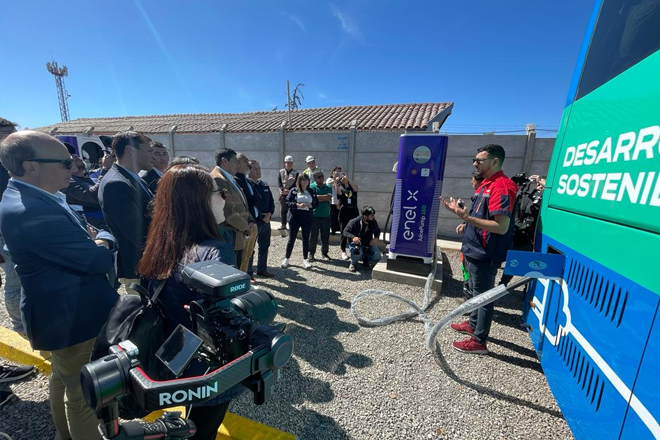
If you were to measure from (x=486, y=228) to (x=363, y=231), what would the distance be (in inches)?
126

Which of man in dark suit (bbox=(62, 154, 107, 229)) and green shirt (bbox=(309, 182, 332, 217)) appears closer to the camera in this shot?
man in dark suit (bbox=(62, 154, 107, 229))

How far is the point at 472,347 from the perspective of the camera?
9.79 ft

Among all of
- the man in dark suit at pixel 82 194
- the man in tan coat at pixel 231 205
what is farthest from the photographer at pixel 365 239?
the man in dark suit at pixel 82 194

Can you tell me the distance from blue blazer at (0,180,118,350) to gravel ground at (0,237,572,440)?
3.79 feet

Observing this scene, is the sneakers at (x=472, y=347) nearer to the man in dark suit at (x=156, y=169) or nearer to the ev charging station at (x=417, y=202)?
the ev charging station at (x=417, y=202)

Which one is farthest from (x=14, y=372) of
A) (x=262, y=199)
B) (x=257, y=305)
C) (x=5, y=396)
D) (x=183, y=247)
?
(x=262, y=199)

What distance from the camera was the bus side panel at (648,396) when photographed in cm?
107

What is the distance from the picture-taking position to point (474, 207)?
2.92 metres

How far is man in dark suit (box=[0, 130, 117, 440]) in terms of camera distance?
1410 millimetres

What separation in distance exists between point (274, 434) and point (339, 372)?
2.81ft

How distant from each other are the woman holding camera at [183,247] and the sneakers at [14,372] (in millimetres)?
2274

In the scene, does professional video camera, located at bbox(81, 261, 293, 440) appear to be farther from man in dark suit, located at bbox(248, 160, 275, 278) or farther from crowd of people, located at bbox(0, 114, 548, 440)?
man in dark suit, located at bbox(248, 160, 275, 278)

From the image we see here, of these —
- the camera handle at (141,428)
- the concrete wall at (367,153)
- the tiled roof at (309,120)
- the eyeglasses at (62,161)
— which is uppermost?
the tiled roof at (309,120)

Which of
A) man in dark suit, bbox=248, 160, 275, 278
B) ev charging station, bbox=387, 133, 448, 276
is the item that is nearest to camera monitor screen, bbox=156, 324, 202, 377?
man in dark suit, bbox=248, 160, 275, 278
